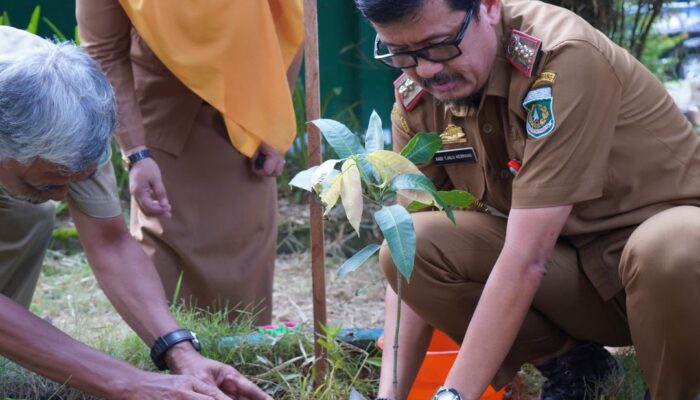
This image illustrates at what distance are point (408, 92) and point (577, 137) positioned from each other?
0.54 m

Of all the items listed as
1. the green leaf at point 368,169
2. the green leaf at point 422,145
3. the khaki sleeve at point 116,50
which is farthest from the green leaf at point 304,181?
the khaki sleeve at point 116,50

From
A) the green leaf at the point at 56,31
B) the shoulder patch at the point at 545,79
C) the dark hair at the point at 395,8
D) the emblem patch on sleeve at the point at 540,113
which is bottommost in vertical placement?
the green leaf at the point at 56,31

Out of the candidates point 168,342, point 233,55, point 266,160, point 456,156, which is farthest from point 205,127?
point 456,156

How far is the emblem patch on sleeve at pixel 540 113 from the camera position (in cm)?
234

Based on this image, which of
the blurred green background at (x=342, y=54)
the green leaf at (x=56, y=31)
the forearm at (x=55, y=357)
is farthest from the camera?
the blurred green background at (x=342, y=54)

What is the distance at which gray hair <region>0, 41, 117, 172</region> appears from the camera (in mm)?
2396

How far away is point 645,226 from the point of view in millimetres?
2512

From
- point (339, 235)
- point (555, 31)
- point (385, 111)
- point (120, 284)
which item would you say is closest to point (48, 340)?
point (120, 284)

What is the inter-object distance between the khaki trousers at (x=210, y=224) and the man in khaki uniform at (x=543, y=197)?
0.95 m

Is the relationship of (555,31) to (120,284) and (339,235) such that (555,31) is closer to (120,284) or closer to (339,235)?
(120,284)

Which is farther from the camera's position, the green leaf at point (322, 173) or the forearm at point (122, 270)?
the forearm at point (122, 270)

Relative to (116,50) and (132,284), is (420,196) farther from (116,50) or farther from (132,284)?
(116,50)

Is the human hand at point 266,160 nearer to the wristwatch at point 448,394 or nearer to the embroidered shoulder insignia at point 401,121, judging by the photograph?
the embroidered shoulder insignia at point 401,121

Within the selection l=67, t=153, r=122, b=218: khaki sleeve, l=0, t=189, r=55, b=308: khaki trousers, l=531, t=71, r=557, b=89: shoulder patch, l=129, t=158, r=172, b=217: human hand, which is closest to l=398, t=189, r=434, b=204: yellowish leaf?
l=531, t=71, r=557, b=89: shoulder patch
